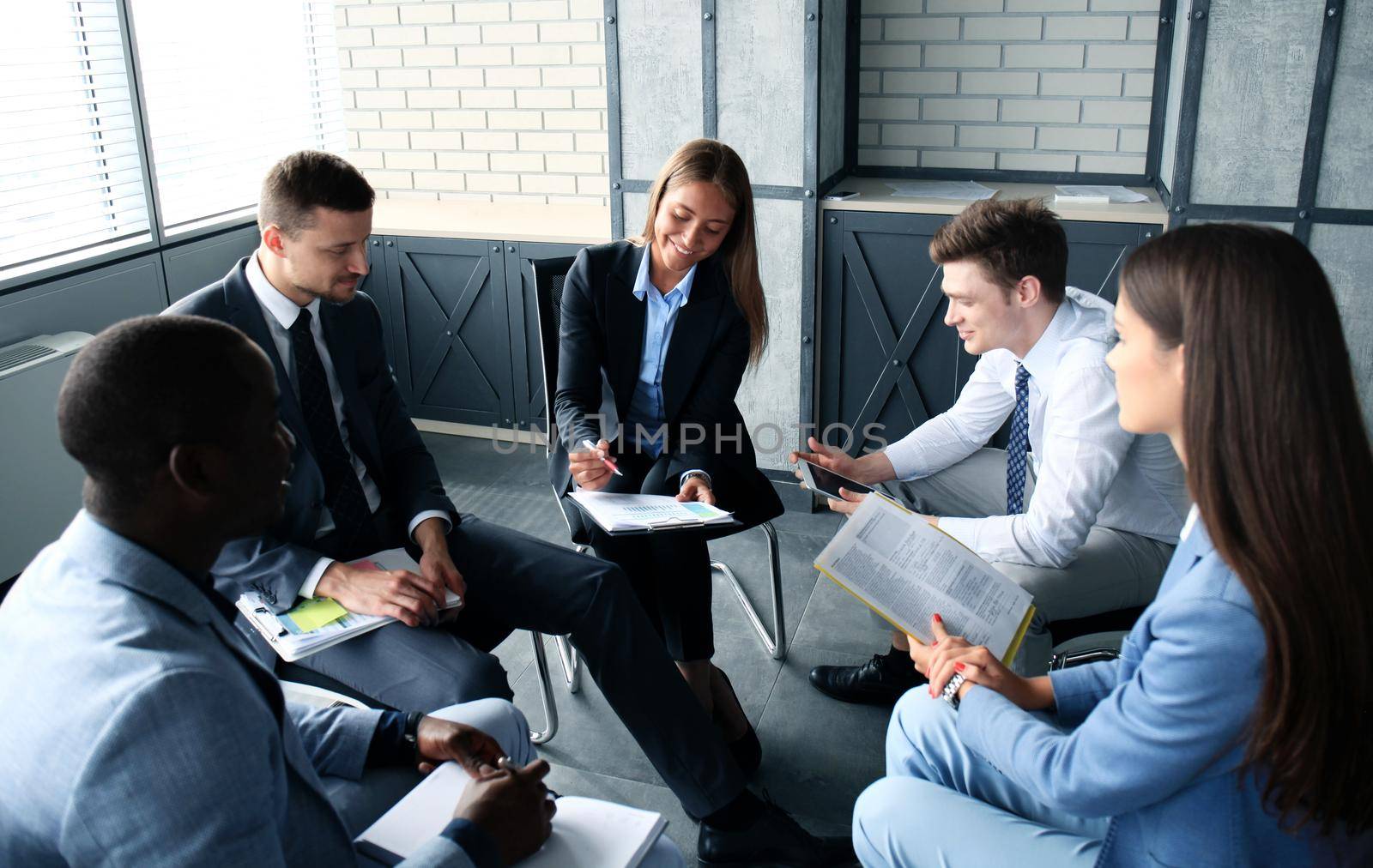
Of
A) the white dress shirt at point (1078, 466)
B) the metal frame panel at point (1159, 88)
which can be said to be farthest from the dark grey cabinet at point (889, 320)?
the white dress shirt at point (1078, 466)

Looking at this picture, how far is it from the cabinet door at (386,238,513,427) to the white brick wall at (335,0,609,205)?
0.69 meters

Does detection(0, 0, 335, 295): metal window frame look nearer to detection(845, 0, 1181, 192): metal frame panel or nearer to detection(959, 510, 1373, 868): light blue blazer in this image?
detection(845, 0, 1181, 192): metal frame panel

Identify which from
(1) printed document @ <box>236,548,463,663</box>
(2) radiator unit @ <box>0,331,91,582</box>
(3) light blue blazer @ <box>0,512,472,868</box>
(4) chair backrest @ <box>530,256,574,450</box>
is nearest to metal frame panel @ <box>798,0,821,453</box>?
(4) chair backrest @ <box>530,256,574,450</box>

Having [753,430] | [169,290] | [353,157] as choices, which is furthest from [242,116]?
[753,430]

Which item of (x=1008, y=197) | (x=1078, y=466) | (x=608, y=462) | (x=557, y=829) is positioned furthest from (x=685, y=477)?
(x=1008, y=197)

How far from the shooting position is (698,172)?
2.51 meters

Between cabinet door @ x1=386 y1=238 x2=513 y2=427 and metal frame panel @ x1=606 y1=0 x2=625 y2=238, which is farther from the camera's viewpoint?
cabinet door @ x1=386 y1=238 x2=513 y2=427

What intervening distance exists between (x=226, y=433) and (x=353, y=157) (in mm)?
4372

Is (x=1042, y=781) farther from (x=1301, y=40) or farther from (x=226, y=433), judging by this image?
(x=1301, y=40)

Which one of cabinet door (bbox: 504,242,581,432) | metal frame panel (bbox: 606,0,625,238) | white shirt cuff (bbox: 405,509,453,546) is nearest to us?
white shirt cuff (bbox: 405,509,453,546)

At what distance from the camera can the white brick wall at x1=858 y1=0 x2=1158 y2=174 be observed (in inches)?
148

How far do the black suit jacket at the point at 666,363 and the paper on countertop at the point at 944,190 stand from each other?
50.3 inches

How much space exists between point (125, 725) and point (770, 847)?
4.70ft

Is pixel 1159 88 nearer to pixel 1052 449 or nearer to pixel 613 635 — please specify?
pixel 1052 449
